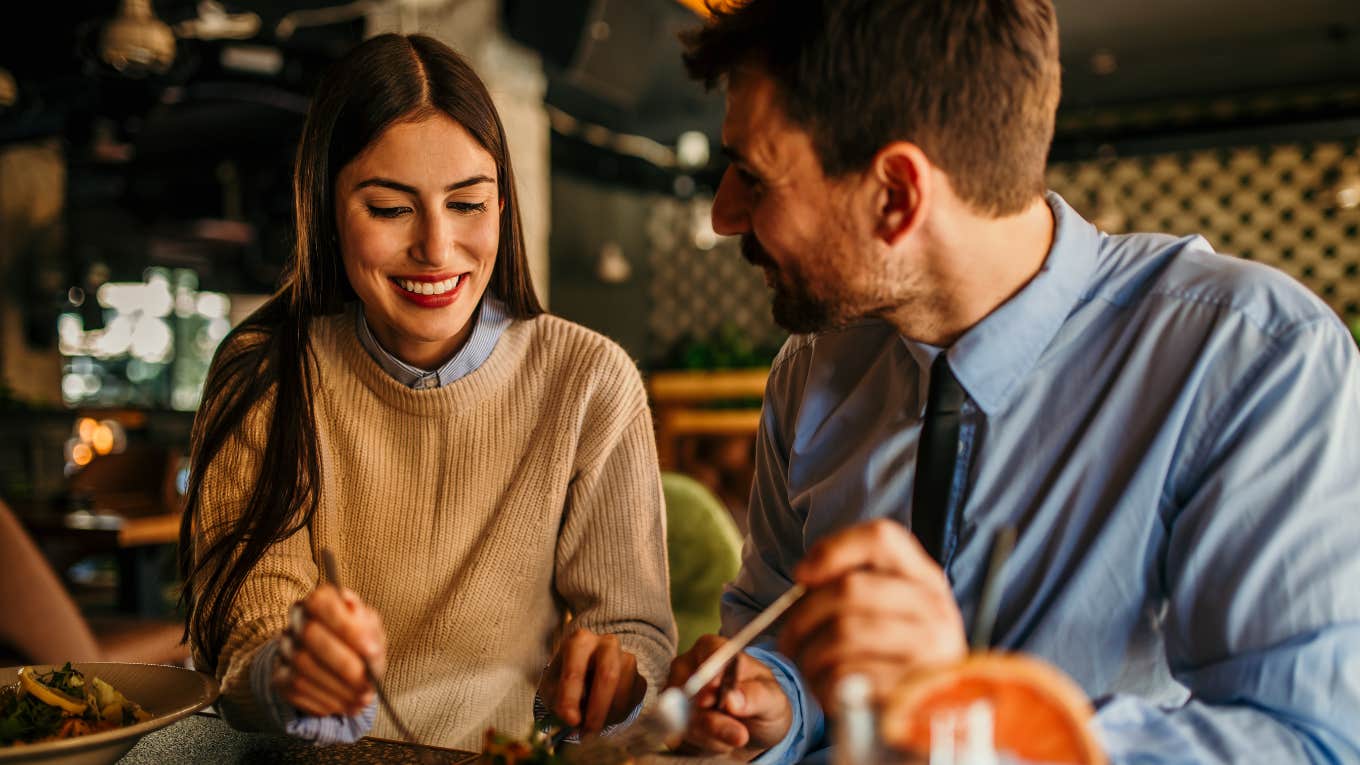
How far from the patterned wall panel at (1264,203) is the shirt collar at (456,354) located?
692 centimetres

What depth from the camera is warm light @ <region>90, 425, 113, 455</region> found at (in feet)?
22.2

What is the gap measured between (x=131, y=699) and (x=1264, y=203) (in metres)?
8.39

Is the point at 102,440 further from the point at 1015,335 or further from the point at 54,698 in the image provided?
the point at 1015,335

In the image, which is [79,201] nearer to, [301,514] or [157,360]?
[157,360]

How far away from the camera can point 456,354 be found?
1.51m

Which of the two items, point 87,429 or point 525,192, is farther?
point 87,429

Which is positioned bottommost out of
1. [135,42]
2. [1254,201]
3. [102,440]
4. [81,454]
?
[102,440]

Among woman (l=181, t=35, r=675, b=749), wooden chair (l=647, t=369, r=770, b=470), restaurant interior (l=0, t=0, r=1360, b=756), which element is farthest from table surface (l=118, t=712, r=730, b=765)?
wooden chair (l=647, t=369, r=770, b=470)

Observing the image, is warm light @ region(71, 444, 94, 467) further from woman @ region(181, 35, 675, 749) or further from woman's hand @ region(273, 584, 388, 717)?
woman's hand @ region(273, 584, 388, 717)

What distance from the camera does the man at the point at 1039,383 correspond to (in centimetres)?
88

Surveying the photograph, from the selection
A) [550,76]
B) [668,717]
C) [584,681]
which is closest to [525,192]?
[550,76]

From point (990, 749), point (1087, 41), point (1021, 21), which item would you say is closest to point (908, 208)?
point (1021, 21)

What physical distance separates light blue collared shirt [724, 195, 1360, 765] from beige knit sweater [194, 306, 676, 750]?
319 millimetres

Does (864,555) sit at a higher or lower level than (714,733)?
higher
